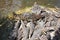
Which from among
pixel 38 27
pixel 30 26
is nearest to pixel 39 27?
pixel 38 27

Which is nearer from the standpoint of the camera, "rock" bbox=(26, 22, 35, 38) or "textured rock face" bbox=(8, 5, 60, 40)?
"textured rock face" bbox=(8, 5, 60, 40)

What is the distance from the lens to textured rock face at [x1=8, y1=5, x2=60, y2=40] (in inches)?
454

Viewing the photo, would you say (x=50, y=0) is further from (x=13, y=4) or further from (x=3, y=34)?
(x=3, y=34)

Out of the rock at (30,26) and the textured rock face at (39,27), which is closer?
the textured rock face at (39,27)

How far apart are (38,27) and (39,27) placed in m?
0.09

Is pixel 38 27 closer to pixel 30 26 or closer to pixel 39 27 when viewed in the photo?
pixel 39 27

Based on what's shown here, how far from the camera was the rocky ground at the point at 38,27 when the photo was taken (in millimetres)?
11547

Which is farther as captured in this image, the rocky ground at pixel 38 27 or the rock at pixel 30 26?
the rock at pixel 30 26

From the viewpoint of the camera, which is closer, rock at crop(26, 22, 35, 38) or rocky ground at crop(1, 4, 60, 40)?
rocky ground at crop(1, 4, 60, 40)

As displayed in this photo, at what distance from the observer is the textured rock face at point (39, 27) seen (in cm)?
1153

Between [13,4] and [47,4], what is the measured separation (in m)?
3.11

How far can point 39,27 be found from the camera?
12445 mm

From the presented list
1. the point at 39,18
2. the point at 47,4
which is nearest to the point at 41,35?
the point at 39,18

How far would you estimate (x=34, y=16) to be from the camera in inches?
559
